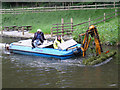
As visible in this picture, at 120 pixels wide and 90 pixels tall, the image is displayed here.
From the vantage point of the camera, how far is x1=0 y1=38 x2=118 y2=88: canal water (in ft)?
38.3

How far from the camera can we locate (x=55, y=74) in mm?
13383

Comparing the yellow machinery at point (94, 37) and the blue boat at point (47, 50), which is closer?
the yellow machinery at point (94, 37)

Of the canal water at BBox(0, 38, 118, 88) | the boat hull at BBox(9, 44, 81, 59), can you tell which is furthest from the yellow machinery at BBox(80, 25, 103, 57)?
the canal water at BBox(0, 38, 118, 88)

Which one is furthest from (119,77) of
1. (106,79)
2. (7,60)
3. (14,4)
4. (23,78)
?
(14,4)

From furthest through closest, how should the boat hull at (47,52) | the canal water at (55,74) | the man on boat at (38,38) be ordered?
the man on boat at (38,38)
the boat hull at (47,52)
the canal water at (55,74)

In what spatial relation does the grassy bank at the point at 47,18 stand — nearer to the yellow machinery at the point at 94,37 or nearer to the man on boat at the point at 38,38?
the man on boat at the point at 38,38

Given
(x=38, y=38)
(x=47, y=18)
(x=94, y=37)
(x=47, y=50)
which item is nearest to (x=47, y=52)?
(x=47, y=50)

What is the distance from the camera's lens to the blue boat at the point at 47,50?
16797mm

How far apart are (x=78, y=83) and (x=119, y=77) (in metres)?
2.33

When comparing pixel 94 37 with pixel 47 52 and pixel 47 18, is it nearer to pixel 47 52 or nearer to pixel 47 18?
pixel 47 52

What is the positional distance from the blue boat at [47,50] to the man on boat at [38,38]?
1.25 feet

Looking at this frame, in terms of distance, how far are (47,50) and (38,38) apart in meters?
1.33

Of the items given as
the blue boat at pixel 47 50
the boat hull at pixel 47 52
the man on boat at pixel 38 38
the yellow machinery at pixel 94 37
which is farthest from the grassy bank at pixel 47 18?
the yellow machinery at pixel 94 37

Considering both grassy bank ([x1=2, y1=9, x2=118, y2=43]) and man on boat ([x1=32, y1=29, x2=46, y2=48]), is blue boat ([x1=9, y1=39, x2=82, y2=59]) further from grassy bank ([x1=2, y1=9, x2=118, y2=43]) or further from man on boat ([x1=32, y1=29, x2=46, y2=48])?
grassy bank ([x1=2, y1=9, x2=118, y2=43])
